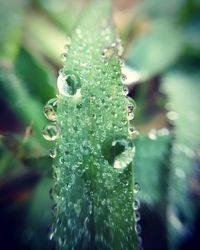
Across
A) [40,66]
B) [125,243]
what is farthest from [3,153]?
[125,243]

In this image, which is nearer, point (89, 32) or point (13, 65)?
point (89, 32)

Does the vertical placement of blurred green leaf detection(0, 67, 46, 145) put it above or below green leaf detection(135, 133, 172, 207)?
above

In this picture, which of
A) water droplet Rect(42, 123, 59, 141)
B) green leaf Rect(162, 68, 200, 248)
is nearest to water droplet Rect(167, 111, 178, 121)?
green leaf Rect(162, 68, 200, 248)

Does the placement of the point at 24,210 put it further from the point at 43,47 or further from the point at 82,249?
the point at 43,47

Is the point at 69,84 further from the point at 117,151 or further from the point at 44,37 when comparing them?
the point at 44,37

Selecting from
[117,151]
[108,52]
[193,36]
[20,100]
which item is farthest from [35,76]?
[193,36]

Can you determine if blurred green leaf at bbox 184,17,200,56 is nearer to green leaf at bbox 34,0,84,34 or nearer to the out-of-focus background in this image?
the out-of-focus background
